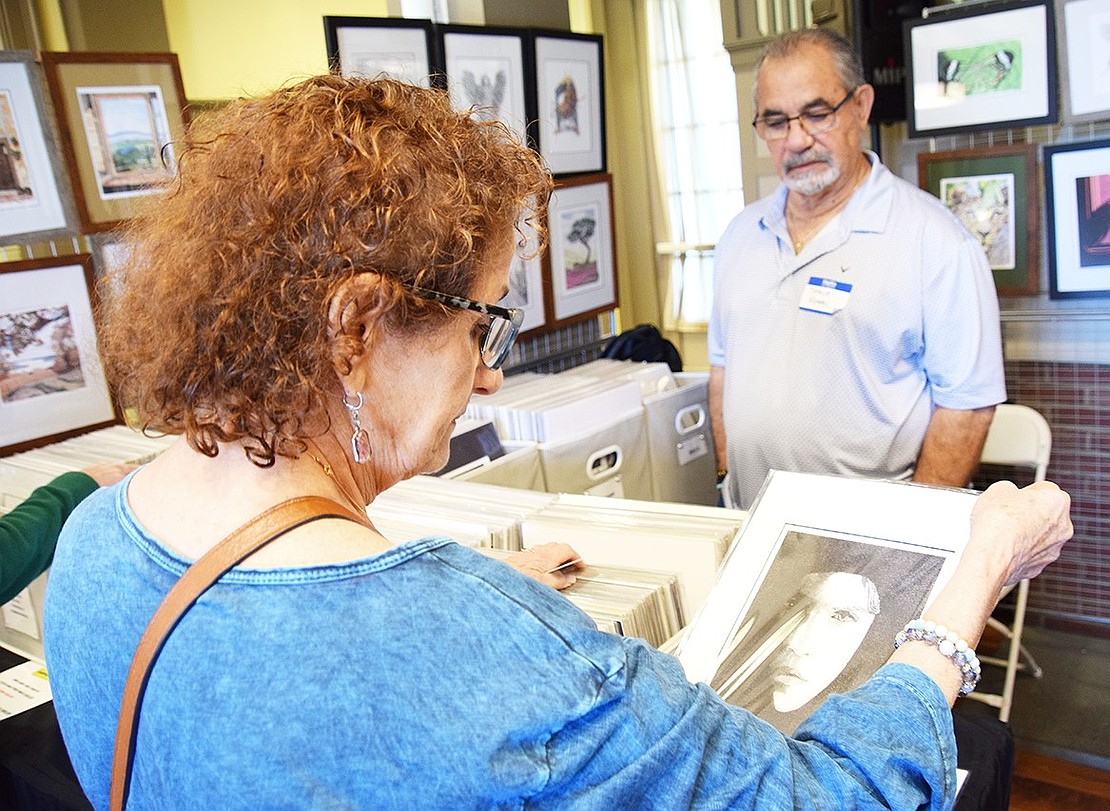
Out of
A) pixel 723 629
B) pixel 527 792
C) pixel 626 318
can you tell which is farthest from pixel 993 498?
pixel 626 318

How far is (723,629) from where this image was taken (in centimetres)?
111

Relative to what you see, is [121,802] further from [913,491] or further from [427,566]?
[913,491]

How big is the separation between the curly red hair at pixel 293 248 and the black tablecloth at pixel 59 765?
38.8 inches

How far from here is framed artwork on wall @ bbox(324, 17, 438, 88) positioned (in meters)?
2.39

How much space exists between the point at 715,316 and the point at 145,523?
2000 mm

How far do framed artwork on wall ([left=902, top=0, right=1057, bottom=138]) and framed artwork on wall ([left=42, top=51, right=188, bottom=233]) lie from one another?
2.21m

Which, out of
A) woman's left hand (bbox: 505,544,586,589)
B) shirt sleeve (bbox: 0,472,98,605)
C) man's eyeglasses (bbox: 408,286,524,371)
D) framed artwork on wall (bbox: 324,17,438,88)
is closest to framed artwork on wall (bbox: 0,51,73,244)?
framed artwork on wall (bbox: 324,17,438,88)

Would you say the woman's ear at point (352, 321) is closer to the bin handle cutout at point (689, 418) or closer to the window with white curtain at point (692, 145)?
the bin handle cutout at point (689, 418)

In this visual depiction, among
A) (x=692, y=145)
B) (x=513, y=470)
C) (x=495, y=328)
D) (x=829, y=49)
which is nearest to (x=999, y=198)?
(x=829, y=49)

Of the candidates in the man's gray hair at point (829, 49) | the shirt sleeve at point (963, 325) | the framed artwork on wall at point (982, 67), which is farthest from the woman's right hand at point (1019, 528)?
the framed artwork on wall at point (982, 67)

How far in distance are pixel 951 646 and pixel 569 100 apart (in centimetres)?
257

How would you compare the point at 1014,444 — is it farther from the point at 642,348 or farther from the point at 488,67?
the point at 488,67

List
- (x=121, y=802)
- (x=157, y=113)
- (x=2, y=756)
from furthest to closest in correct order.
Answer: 1. (x=157, y=113)
2. (x=2, y=756)
3. (x=121, y=802)

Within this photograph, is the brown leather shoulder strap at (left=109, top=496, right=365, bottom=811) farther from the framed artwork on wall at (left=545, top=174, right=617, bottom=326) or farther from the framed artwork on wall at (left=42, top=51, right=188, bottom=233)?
the framed artwork on wall at (left=545, top=174, right=617, bottom=326)
